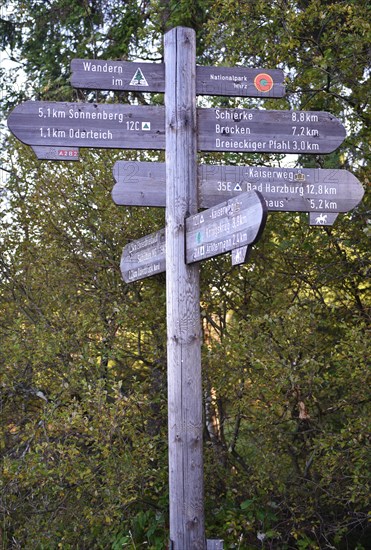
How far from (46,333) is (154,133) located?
320 cm

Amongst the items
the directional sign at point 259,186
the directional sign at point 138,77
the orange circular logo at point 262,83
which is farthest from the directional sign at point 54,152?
the orange circular logo at point 262,83

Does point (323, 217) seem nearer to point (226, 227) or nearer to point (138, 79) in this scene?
point (226, 227)

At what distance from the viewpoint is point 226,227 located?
4.14 m

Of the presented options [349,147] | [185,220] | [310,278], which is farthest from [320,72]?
[185,220]

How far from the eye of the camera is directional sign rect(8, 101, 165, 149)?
462 cm

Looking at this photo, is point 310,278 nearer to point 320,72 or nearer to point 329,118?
point 320,72

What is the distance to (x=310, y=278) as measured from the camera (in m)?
8.45

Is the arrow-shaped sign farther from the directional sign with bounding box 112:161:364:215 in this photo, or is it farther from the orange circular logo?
the orange circular logo

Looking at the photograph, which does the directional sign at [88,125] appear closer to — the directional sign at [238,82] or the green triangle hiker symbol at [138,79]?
the green triangle hiker symbol at [138,79]

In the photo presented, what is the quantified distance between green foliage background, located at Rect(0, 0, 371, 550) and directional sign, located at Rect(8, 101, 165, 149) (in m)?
2.29

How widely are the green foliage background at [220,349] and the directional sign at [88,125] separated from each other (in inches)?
90.3

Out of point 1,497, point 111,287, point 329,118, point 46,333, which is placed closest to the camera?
point 329,118

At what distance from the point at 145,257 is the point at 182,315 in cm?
66

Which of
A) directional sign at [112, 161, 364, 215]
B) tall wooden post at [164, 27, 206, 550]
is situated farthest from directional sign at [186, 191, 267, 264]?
directional sign at [112, 161, 364, 215]
